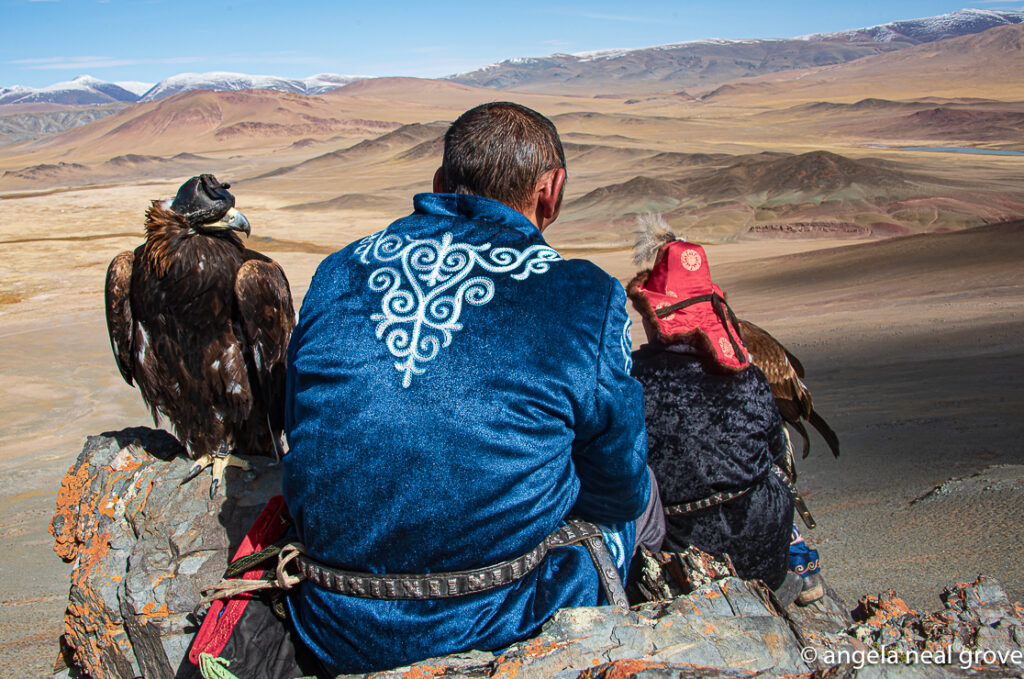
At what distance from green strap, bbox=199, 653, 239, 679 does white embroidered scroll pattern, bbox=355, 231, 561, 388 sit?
0.76 m

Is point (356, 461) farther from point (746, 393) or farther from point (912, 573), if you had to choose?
point (912, 573)

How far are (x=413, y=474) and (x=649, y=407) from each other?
3.21 ft

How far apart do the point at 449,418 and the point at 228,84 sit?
565 ft

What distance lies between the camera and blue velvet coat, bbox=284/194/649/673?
145cm

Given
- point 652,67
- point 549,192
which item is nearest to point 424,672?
point 549,192

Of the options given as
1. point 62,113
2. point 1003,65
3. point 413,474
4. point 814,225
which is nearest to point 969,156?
point 814,225

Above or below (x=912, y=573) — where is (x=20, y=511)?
below

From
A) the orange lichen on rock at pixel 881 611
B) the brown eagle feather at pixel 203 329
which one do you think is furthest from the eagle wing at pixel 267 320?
the orange lichen on rock at pixel 881 611

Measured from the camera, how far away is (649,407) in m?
2.23

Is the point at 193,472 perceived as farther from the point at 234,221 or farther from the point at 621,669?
the point at 621,669

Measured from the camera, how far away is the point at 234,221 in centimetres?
307

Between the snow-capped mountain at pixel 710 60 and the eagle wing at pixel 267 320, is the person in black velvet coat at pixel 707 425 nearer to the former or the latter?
the eagle wing at pixel 267 320

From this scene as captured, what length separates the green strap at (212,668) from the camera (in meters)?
1.64

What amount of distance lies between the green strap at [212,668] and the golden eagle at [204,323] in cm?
131
